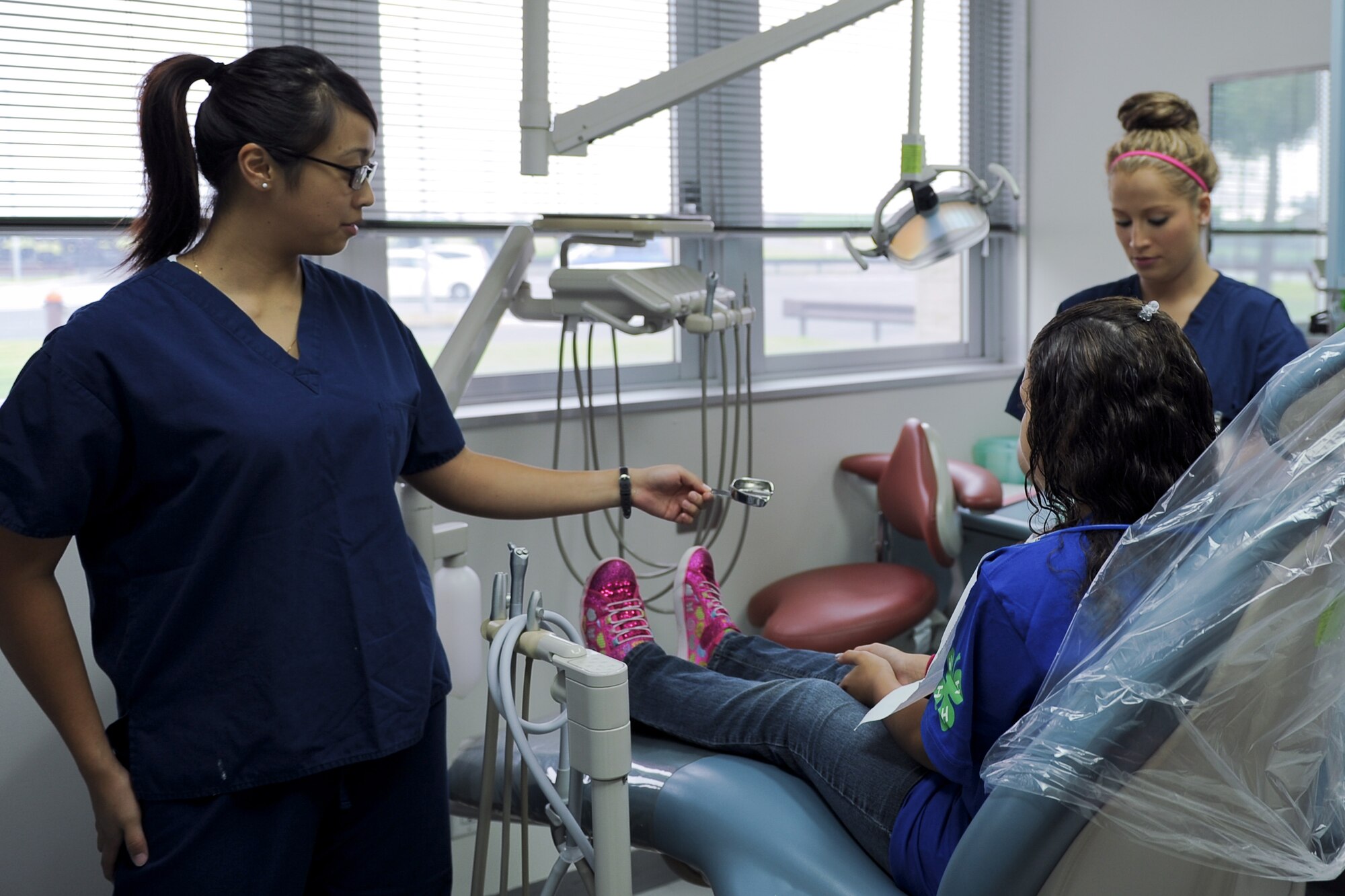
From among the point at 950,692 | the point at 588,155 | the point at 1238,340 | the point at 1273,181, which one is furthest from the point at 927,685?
the point at 1273,181

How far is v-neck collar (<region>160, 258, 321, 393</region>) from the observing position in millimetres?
1175

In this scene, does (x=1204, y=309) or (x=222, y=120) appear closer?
(x=222, y=120)

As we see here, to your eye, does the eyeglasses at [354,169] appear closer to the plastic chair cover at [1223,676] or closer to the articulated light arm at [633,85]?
the articulated light arm at [633,85]

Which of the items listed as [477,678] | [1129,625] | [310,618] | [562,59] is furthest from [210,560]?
[562,59]

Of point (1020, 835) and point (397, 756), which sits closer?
point (1020, 835)

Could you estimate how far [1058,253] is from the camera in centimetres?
301

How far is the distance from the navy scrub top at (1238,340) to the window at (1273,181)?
0.79 m

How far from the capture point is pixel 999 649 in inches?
41.2

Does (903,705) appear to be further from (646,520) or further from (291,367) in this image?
(646,520)

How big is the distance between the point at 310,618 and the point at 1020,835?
2.29 feet

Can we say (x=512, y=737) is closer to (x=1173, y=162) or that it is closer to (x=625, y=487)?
(x=625, y=487)

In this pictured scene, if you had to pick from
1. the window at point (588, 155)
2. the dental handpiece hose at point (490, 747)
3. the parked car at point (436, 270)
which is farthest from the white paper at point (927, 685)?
the parked car at point (436, 270)

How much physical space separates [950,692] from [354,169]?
79 cm

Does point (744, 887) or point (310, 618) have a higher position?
point (310, 618)
